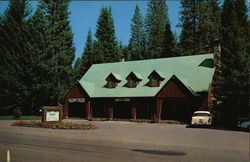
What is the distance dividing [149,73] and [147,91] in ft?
14.2

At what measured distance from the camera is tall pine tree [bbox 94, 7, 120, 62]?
192ft

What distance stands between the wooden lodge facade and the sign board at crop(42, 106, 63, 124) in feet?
40.6

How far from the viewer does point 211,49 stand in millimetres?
42625

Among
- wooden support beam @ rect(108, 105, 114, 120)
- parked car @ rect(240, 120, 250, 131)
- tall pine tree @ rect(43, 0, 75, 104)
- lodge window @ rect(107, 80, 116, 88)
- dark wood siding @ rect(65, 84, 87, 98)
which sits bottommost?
parked car @ rect(240, 120, 250, 131)

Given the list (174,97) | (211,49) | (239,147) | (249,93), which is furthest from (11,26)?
(239,147)

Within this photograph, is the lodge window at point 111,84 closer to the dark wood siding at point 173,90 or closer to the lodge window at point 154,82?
the lodge window at point 154,82

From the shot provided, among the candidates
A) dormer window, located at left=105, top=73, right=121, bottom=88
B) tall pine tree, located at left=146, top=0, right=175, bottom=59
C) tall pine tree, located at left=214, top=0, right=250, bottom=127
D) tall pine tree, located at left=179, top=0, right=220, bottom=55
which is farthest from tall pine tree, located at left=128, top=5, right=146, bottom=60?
tall pine tree, located at left=214, top=0, right=250, bottom=127

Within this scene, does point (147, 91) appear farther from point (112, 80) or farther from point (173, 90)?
point (112, 80)

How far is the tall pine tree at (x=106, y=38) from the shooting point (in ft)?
192

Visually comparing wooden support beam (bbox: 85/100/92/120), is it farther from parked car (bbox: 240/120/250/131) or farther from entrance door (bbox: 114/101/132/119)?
parked car (bbox: 240/120/250/131)

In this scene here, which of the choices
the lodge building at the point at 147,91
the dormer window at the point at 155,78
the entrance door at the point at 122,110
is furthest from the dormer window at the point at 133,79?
the entrance door at the point at 122,110

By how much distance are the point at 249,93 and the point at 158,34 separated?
38.1 m

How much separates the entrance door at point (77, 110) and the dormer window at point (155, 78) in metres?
11.2

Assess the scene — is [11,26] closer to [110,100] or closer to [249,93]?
[110,100]
